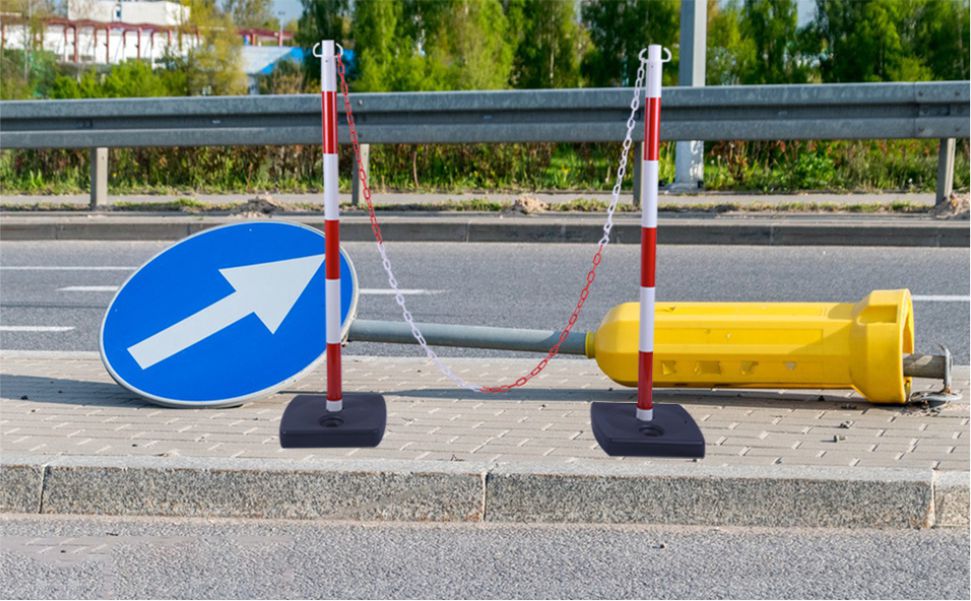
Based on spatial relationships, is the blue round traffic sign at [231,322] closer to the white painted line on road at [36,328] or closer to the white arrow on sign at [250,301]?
the white arrow on sign at [250,301]

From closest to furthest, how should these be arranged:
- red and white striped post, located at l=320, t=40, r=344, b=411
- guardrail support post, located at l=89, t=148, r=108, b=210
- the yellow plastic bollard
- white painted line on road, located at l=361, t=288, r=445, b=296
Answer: red and white striped post, located at l=320, t=40, r=344, b=411 < the yellow plastic bollard < white painted line on road, located at l=361, t=288, r=445, b=296 < guardrail support post, located at l=89, t=148, r=108, b=210

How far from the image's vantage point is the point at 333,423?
4688 mm

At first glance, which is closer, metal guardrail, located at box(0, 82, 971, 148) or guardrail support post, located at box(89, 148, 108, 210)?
metal guardrail, located at box(0, 82, 971, 148)

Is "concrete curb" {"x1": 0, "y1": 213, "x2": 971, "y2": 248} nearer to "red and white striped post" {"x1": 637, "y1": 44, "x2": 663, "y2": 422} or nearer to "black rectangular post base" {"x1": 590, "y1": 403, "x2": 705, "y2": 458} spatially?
"black rectangular post base" {"x1": 590, "y1": 403, "x2": 705, "y2": 458}

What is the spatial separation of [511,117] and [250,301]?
657 cm

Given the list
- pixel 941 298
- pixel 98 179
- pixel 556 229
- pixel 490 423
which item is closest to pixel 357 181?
pixel 556 229

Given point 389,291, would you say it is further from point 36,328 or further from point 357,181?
point 357,181

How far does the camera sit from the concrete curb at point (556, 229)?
1047 cm

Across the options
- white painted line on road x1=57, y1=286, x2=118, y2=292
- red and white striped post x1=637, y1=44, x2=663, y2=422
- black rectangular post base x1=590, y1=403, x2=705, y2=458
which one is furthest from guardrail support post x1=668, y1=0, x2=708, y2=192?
red and white striped post x1=637, y1=44, x2=663, y2=422

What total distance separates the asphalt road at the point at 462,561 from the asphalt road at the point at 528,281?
295 centimetres

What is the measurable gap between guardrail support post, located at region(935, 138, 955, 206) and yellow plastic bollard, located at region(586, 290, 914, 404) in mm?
6151

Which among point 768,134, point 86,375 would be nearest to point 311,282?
point 86,375

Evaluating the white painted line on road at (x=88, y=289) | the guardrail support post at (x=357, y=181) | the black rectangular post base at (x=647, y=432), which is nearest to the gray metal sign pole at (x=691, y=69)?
the guardrail support post at (x=357, y=181)

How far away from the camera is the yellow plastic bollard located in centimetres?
503
